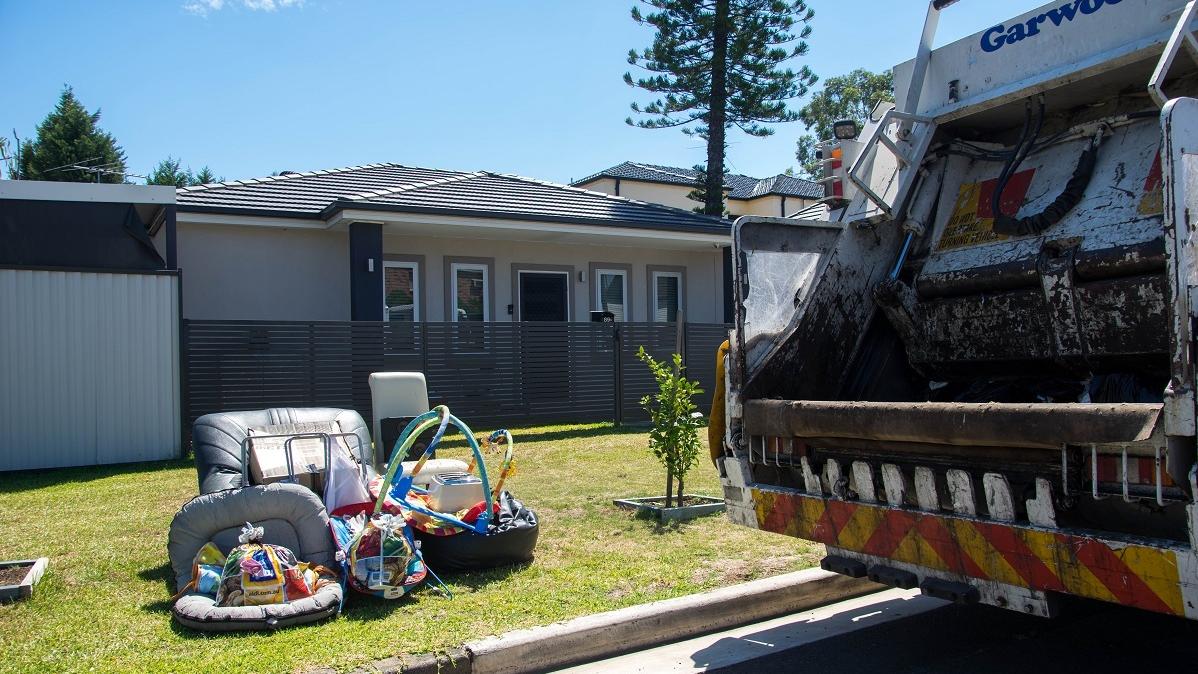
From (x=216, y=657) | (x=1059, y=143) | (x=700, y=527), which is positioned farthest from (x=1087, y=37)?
(x=216, y=657)

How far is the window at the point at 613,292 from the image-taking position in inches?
624

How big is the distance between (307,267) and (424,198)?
6.64ft

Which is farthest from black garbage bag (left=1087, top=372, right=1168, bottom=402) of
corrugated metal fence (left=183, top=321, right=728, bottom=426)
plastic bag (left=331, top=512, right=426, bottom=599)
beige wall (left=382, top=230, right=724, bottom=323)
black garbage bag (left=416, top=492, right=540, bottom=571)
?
beige wall (left=382, top=230, right=724, bottom=323)

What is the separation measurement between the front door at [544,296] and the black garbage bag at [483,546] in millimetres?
9900

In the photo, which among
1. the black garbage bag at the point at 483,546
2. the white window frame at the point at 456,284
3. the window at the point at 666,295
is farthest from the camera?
the window at the point at 666,295

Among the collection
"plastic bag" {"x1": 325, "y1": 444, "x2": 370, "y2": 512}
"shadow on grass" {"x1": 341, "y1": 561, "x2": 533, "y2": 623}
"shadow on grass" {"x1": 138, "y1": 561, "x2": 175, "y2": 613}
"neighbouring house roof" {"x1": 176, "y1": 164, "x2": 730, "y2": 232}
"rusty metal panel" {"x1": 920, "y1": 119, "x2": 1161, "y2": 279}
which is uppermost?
"neighbouring house roof" {"x1": 176, "y1": 164, "x2": 730, "y2": 232}

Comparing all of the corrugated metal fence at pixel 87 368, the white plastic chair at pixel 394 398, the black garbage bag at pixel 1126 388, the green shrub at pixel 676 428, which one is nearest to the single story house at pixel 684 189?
the corrugated metal fence at pixel 87 368

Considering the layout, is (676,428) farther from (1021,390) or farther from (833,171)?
(1021,390)

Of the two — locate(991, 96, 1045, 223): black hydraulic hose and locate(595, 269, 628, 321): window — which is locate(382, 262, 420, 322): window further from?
locate(991, 96, 1045, 223): black hydraulic hose

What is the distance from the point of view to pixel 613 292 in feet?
52.6

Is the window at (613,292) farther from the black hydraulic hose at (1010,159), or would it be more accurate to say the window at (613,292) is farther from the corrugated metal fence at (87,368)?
the black hydraulic hose at (1010,159)

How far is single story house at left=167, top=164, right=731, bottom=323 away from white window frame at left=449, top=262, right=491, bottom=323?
21 millimetres

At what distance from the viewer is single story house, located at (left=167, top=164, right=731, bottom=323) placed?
13.1 m

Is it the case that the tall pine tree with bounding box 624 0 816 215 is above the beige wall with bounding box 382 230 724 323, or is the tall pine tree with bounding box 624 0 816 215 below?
above
